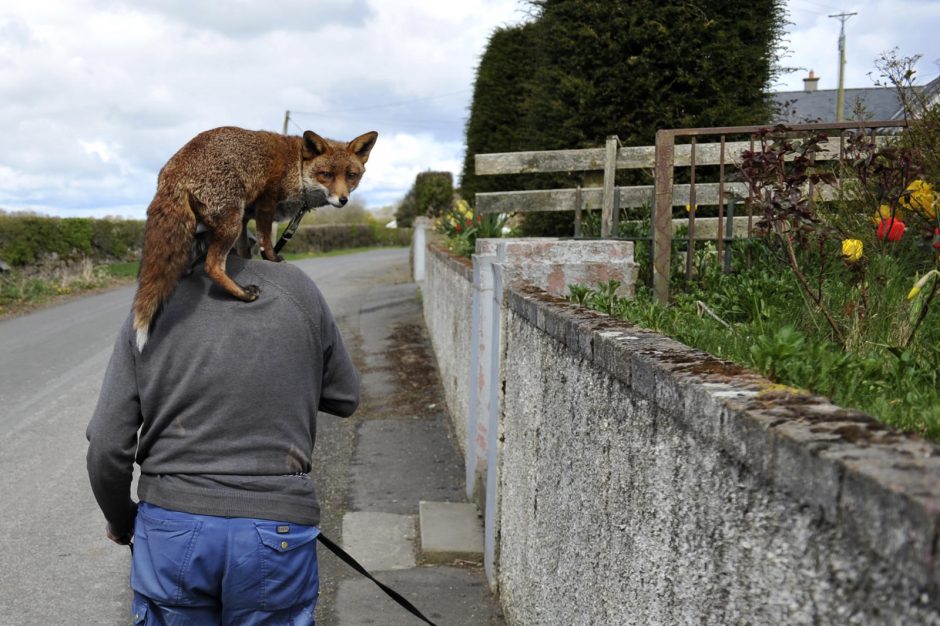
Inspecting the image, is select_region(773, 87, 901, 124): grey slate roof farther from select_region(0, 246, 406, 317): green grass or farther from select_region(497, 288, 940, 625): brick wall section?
select_region(497, 288, 940, 625): brick wall section

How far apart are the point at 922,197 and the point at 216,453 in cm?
309

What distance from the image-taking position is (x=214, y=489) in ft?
9.60

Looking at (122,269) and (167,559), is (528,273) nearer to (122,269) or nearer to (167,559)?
(167,559)

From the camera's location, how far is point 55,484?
7.80 m

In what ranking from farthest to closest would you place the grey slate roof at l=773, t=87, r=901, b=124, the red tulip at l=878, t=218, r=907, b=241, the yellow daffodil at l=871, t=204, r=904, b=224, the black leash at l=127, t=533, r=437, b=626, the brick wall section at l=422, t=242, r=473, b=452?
the grey slate roof at l=773, t=87, r=901, b=124, the brick wall section at l=422, t=242, r=473, b=452, the yellow daffodil at l=871, t=204, r=904, b=224, the red tulip at l=878, t=218, r=907, b=241, the black leash at l=127, t=533, r=437, b=626

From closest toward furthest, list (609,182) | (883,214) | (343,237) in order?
(883,214) < (609,182) < (343,237)

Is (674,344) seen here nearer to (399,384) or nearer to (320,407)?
(320,407)

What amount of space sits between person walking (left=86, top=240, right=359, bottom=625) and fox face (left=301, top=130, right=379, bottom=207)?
676 millimetres

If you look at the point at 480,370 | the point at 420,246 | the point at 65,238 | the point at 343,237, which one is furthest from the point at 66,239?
the point at 343,237

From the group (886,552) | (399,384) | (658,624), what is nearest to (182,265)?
(658,624)

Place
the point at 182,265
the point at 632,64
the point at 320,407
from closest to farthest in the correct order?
the point at 182,265 < the point at 320,407 < the point at 632,64

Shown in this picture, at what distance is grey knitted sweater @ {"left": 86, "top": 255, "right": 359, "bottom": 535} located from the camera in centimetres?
294

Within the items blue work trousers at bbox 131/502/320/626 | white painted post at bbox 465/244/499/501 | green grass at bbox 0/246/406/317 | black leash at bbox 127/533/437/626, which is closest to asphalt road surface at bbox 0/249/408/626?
white painted post at bbox 465/244/499/501

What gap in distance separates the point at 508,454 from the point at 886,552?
12.8 ft
